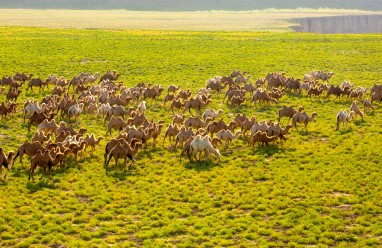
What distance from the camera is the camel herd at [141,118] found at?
2102 centimetres

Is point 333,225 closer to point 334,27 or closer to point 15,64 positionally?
point 15,64

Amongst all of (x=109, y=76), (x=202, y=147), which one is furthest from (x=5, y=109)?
(x=109, y=76)

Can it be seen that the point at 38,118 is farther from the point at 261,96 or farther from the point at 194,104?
the point at 261,96

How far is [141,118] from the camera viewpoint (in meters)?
26.0

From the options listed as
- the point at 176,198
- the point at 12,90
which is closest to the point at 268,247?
the point at 176,198

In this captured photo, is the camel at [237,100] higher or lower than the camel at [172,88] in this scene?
lower

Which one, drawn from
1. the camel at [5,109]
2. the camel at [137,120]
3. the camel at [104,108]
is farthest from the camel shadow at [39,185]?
the camel at [5,109]

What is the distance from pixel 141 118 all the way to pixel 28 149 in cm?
704

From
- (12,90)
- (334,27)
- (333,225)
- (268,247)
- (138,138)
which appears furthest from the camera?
(334,27)

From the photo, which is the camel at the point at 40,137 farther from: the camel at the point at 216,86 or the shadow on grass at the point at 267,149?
the camel at the point at 216,86

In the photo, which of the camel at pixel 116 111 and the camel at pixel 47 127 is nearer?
the camel at pixel 47 127

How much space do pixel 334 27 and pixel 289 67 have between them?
12815 centimetres

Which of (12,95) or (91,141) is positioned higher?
(12,95)

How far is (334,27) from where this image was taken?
561 feet
